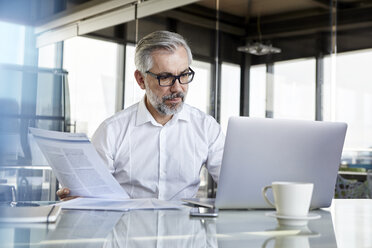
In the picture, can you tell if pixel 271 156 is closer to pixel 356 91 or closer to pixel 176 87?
pixel 176 87

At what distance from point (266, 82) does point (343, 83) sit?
0.86 meters

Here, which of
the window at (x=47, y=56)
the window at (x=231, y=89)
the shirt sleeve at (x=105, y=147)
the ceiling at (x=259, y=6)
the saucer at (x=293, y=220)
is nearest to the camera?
the saucer at (x=293, y=220)

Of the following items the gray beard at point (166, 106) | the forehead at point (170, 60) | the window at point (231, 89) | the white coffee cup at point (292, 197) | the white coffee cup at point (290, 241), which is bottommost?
the white coffee cup at point (290, 241)

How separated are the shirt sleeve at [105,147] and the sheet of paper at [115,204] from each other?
0.62 meters

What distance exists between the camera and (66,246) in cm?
93

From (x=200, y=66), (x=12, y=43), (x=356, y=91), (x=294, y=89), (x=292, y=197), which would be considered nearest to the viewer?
(x=292, y=197)

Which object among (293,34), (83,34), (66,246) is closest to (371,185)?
(293,34)

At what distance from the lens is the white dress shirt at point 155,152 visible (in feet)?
7.46

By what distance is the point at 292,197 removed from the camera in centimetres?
131

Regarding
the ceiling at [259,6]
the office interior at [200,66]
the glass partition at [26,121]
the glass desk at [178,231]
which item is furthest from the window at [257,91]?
the glass desk at [178,231]

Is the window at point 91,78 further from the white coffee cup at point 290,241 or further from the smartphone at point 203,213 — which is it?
the white coffee cup at point 290,241

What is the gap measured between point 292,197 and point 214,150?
1.10 metres

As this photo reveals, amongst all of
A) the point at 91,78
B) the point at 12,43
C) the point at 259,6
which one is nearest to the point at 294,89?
the point at 259,6

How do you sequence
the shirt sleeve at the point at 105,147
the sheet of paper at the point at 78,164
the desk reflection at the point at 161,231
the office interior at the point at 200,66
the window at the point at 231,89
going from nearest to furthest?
the desk reflection at the point at 161,231 < the sheet of paper at the point at 78,164 < the shirt sleeve at the point at 105,147 < the office interior at the point at 200,66 < the window at the point at 231,89
